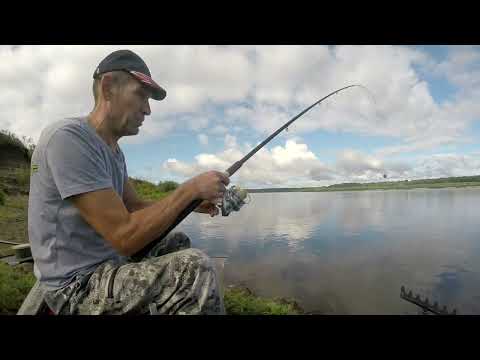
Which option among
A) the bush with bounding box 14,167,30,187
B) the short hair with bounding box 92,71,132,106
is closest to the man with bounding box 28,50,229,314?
the short hair with bounding box 92,71,132,106

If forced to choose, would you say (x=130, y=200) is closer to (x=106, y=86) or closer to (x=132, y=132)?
(x=132, y=132)

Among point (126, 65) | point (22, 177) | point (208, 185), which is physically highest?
point (126, 65)

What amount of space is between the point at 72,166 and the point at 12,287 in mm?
3079

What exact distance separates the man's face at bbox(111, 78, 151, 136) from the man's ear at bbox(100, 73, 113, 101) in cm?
3

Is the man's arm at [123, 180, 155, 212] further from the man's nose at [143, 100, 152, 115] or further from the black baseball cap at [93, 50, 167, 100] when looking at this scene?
the black baseball cap at [93, 50, 167, 100]

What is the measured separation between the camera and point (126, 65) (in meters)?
1.65

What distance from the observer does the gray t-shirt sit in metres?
1.34

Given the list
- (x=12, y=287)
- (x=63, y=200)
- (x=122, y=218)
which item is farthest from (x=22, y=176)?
(x=122, y=218)
